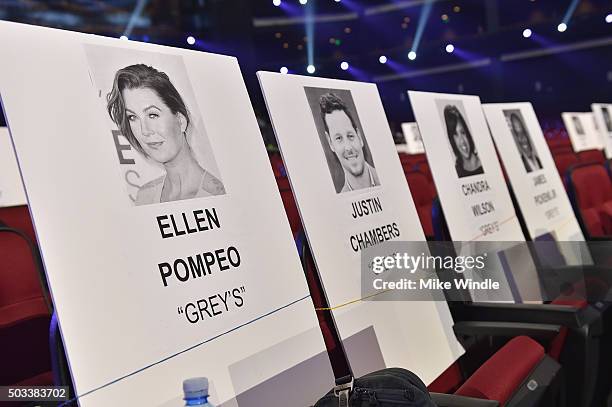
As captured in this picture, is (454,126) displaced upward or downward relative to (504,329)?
upward

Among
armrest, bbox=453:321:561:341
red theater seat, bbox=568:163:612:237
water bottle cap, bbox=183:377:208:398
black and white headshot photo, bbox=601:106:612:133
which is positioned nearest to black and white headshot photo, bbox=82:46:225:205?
water bottle cap, bbox=183:377:208:398

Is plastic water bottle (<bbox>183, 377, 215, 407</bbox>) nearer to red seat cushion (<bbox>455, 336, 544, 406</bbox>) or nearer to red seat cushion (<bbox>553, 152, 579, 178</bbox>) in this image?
red seat cushion (<bbox>455, 336, 544, 406</bbox>)

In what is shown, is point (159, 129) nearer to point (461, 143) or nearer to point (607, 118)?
point (461, 143)

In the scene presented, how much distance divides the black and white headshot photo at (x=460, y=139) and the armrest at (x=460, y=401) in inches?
54.6

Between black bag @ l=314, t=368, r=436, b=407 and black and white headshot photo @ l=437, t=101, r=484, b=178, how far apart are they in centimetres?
159

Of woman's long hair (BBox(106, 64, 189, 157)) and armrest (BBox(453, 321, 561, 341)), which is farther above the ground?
woman's long hair (BBox(106, 64, 189, 157))

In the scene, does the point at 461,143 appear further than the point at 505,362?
Yes

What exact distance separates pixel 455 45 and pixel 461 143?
49.2 feet

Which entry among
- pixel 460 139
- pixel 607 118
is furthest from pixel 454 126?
pixel 607 118

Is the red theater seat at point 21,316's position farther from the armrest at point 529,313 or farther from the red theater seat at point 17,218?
the armrest at point 529,313

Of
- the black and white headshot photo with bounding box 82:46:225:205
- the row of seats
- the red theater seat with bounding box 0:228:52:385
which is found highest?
the black and white headshot photo with bounding box 82:46:225:205

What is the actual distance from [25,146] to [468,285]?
163 cm

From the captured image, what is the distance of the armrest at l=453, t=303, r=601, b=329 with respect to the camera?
6.58ft

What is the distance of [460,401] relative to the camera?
53.1 inches
